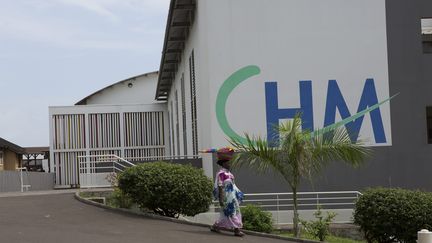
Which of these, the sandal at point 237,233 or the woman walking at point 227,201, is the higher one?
the woman walking at point 227,201

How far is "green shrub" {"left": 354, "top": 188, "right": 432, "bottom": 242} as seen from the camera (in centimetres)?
1322

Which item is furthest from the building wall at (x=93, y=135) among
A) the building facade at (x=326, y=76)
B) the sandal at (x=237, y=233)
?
the sandal at (x=237, y=233)

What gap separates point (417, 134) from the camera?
20266 millimetres

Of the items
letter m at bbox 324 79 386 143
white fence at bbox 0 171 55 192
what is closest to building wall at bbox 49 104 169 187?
white fence at bbox 0 171 55 192

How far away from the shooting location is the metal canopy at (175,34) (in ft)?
72.4

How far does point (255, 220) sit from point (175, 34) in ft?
46.1

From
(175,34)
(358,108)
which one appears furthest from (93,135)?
(358,108)

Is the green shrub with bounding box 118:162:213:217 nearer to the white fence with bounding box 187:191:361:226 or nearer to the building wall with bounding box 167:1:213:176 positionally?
the white fence with bounding box 187:191:361:226

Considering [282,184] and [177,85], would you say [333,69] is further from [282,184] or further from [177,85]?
[177,85]

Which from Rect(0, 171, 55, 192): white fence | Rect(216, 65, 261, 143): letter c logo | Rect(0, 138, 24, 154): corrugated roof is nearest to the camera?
Rect(216, 65, 261, 143): letter c logo

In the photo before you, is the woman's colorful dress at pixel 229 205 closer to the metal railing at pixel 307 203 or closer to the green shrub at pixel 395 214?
the green shrub at pixel 395 214

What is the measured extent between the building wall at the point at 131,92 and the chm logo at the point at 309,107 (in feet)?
95.6

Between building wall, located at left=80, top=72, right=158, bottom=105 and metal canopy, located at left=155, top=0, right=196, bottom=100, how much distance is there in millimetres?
11540

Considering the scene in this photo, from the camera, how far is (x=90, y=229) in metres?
11.5
